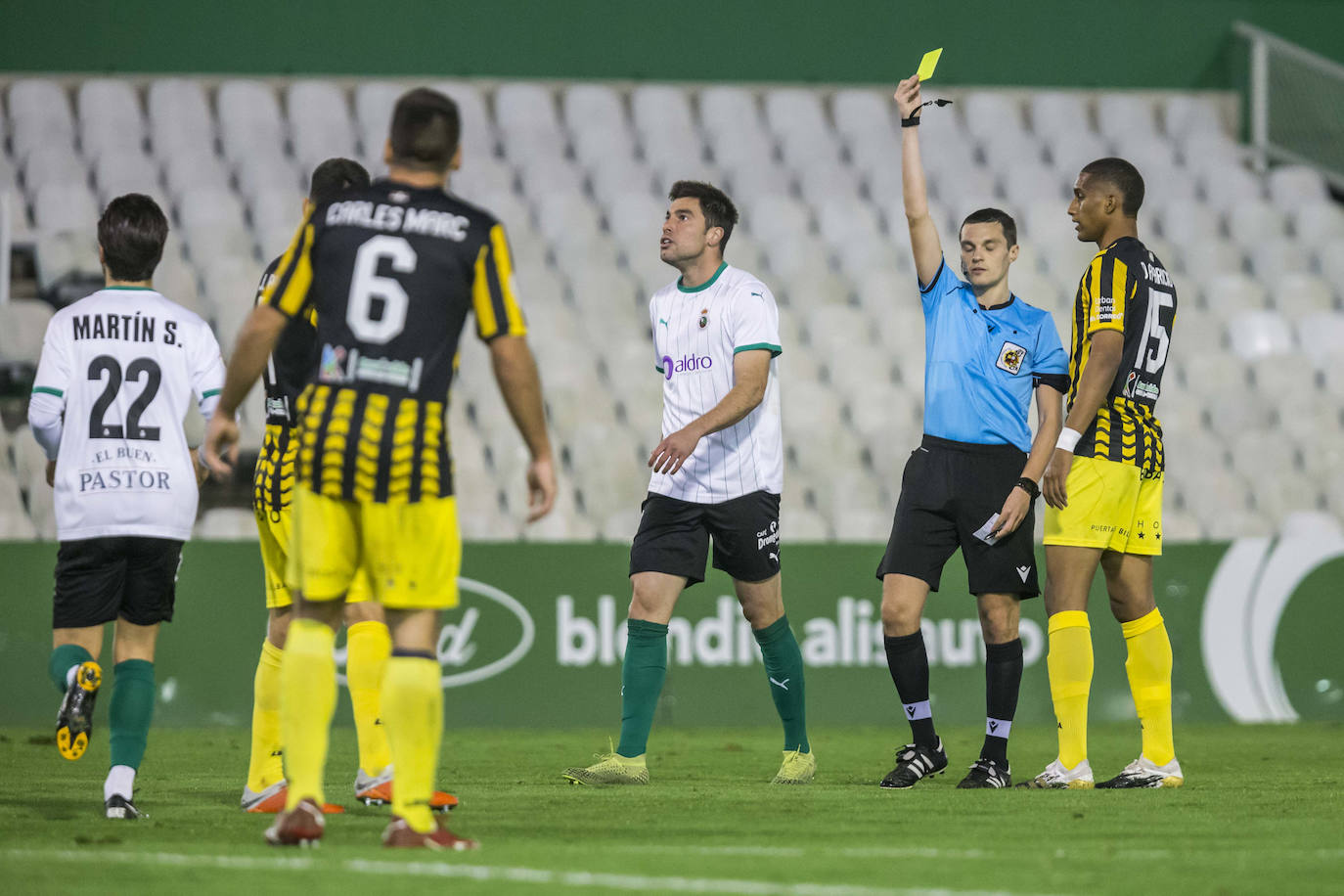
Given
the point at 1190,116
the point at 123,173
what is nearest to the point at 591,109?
the point at 123,173

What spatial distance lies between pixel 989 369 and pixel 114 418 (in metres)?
3.19

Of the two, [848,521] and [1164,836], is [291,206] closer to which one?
[848,521]

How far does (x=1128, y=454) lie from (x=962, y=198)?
876 centimetres

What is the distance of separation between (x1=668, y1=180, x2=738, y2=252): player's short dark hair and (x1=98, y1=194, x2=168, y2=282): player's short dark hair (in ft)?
6.83

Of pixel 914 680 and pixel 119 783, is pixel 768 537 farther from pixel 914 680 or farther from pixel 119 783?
pixel 119 783

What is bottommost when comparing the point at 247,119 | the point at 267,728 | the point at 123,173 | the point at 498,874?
the point at 498,874

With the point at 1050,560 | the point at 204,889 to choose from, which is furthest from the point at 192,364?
the point at 1050,560

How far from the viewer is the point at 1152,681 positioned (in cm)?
599

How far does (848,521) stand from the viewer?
10812 millimetres

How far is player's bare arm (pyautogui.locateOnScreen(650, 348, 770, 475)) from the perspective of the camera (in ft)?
18.7

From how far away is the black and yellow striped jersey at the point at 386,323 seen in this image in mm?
4094

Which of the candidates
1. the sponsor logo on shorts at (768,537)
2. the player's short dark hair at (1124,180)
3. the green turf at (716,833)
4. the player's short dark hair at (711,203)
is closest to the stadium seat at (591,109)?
the player's short dark hair at (711,203)

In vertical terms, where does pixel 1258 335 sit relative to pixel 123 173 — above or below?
below

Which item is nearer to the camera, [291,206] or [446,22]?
[291,206]
